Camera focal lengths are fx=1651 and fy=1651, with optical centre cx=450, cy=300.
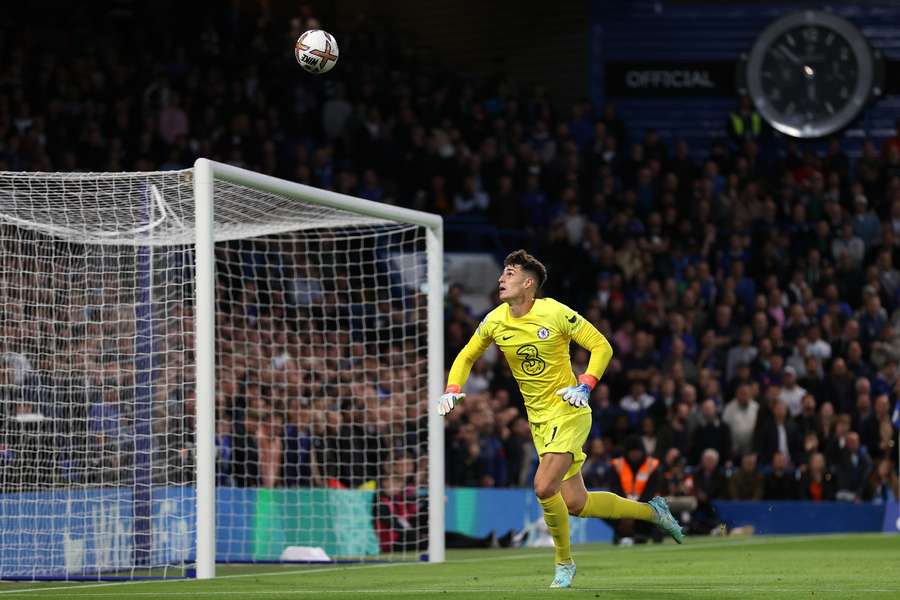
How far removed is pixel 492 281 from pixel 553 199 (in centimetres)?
173

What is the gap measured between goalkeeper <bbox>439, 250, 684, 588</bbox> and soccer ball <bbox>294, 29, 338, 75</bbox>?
330cm

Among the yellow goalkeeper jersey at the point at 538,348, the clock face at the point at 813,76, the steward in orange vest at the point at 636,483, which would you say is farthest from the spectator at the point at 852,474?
the yellow goalkeeper jersey at the point at 538,348

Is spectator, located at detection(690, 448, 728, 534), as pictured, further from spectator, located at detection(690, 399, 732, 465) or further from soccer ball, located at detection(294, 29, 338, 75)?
soccer ball, located at detection(294, 29, 338, 75)

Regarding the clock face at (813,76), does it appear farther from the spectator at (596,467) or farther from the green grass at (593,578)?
the green grass at (593,578)

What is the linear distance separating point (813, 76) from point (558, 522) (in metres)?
17.0

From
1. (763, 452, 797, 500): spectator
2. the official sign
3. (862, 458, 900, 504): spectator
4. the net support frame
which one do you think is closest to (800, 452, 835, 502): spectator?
(763, 452, 797, 500): spectator

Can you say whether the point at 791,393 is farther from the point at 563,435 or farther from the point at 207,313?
the point at 563,435

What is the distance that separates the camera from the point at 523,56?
2748 centimetres

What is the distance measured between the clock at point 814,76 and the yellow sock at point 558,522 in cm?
1657

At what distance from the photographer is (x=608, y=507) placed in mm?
10852

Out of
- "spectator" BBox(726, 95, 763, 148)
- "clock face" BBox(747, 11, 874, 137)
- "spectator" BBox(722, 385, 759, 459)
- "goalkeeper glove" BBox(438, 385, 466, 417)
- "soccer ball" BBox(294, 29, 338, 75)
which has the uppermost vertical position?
"clock face" BBox(747, 11, 874, 137)

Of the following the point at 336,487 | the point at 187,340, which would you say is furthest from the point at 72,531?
the point at 336,487

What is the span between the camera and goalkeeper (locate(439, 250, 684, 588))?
1023cm

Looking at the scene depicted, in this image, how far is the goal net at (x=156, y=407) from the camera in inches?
507
